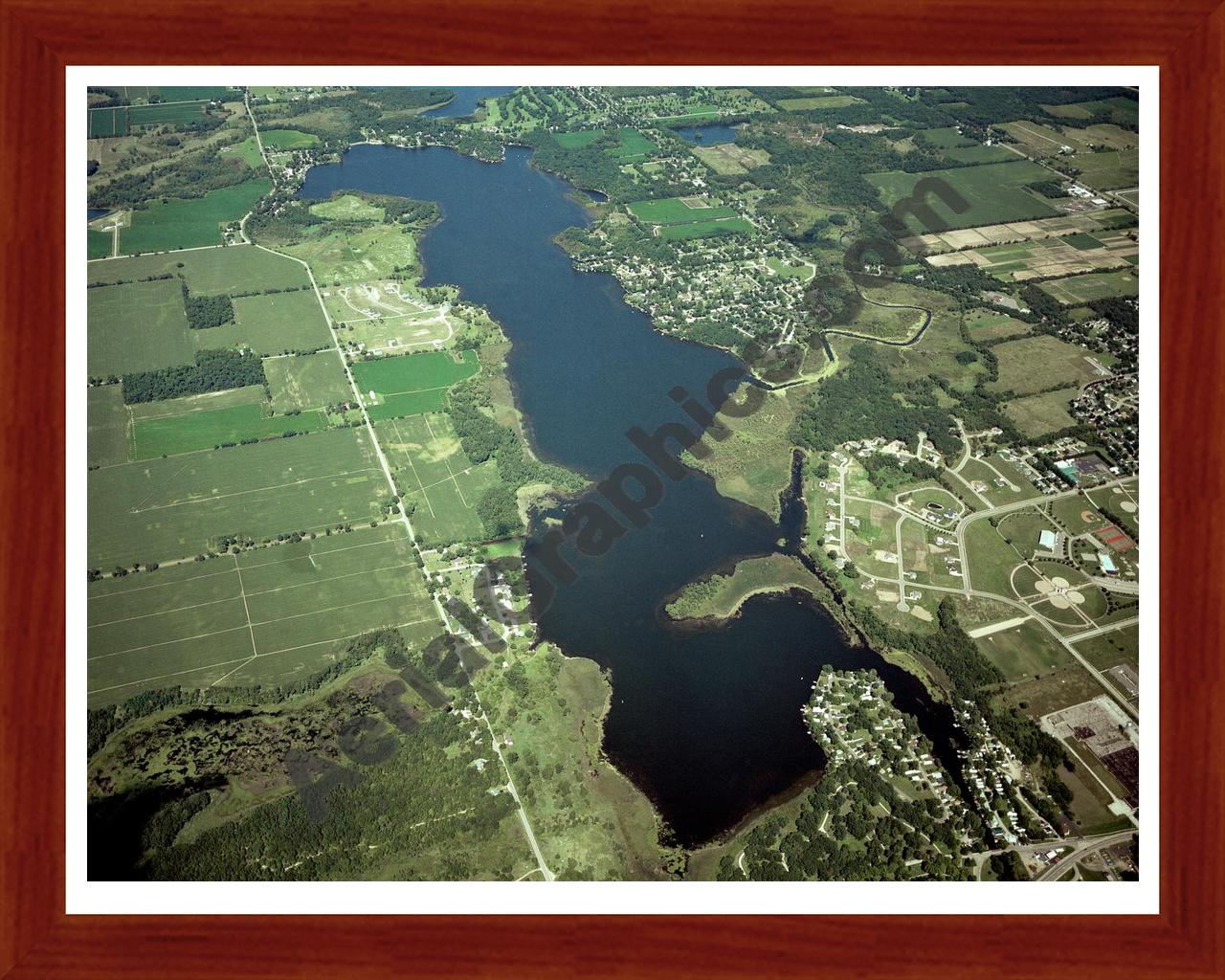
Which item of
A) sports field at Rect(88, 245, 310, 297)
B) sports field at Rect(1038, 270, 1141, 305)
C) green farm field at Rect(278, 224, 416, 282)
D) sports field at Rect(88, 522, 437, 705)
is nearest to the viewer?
sports field at Rect(88, 522, 437, 705)

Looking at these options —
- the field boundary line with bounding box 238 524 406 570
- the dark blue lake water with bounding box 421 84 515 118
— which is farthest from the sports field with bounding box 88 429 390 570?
the dark blue lake water with bounding box 421 84 515 118

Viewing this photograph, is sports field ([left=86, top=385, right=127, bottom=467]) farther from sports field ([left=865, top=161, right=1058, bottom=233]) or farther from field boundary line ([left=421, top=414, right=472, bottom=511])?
sports field ([left=865, top=161, right=1058, bottom=233])

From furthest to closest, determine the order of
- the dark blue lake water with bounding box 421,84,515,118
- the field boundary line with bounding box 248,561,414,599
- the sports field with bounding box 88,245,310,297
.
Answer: the dark blue lake water with bounding box 421,84,515,118
the sports field with bounding box 88,245,310,297
the field boundary line with bounding box 248,561,414,599

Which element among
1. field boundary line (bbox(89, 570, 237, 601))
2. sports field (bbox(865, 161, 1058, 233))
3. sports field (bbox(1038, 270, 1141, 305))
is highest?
sports field (bbox(865, 161, 1058, 233))

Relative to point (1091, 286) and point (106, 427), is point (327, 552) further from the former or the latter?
point (1091, 286)

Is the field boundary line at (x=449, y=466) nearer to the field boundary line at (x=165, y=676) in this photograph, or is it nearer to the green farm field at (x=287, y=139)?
the field boundary line at (x=165, y=676)

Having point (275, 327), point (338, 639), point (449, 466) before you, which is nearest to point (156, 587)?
point (338, 639)

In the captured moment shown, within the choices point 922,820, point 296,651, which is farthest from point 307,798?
point 922,820
